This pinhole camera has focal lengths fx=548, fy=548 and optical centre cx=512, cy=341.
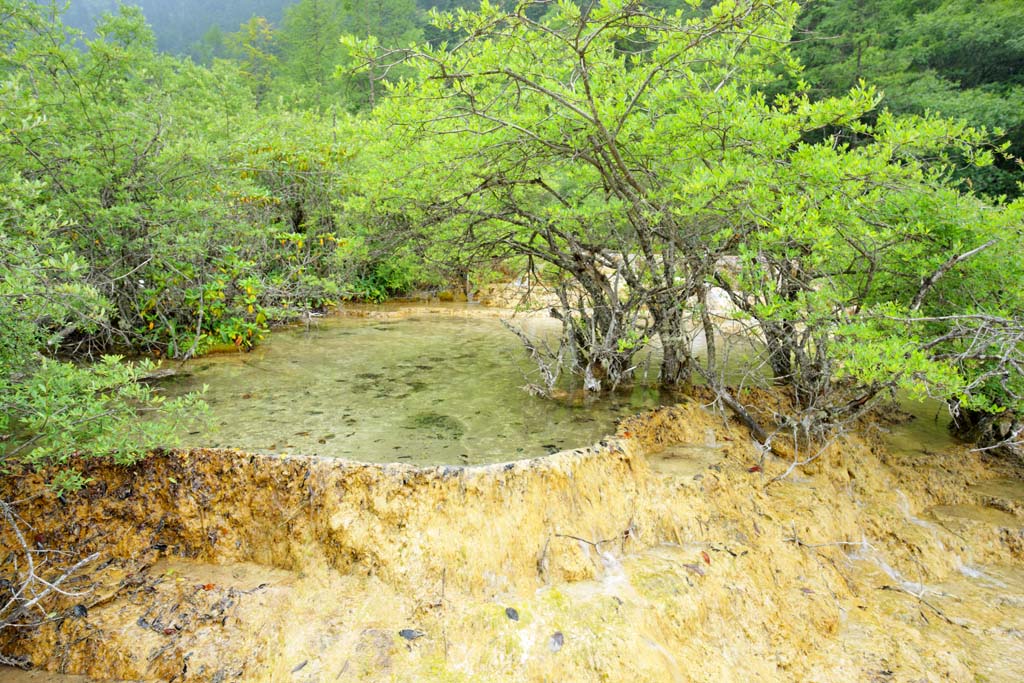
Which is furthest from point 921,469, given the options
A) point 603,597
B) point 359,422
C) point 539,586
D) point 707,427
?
point 359,422

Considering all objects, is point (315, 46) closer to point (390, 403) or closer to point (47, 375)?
point (390, 403)

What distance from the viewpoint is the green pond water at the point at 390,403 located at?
511cm

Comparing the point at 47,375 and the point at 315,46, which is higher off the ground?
the point at 315,46

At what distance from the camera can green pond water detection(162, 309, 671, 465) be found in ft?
16.8

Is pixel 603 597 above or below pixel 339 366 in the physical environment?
below

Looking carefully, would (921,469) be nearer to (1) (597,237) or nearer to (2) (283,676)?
(1) (597,237)

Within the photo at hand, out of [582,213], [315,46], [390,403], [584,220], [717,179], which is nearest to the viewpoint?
[717,179]

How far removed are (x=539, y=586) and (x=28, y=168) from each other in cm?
665

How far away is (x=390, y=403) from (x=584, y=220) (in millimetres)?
2995

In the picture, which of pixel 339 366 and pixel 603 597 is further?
pixel 339 366

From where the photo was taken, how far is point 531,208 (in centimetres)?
669

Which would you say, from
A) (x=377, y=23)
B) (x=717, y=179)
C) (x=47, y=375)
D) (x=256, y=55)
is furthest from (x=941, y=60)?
(x=256, y=55)

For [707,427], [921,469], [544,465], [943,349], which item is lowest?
[921,469]

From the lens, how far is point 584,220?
5875mm
